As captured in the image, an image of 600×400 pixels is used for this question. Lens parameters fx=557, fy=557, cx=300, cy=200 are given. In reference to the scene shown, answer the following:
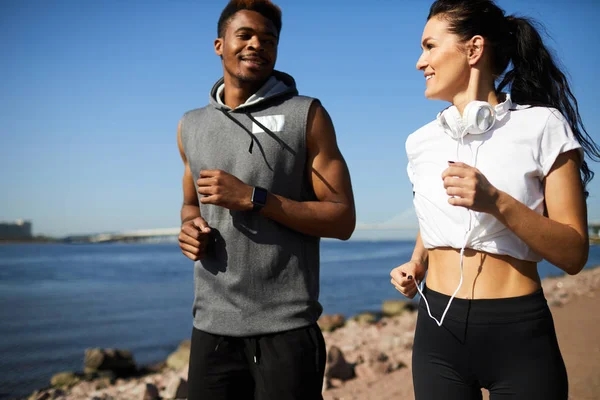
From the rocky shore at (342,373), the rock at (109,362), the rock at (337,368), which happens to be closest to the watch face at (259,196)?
the rocky shore at (342,373)

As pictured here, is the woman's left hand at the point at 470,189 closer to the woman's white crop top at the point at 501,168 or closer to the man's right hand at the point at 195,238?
the woman's white crop top at the point at 501,168

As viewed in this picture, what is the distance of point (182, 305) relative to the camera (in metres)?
19.0

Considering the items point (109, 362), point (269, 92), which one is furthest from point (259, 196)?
point (109, 362)

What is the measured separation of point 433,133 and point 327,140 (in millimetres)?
468

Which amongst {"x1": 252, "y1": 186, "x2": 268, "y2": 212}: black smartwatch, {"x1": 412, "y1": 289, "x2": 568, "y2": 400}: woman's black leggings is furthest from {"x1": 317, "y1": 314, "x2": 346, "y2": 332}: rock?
{"x1": 412, "y1": 289, "x2": 568, "y2": 400}: woman's black leggings

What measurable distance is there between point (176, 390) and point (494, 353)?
4478 mm

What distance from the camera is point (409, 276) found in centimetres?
201

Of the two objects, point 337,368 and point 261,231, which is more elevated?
point 261,231

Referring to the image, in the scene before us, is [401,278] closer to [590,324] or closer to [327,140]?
[327,140]

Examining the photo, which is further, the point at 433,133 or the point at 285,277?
the point at 285,277

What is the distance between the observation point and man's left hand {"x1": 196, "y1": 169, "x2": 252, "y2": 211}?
7.01 ft

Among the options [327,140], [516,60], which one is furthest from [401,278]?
[516,60]

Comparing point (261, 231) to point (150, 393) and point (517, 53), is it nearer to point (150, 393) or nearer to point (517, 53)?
point (517, 53)

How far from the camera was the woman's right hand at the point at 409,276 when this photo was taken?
2012 mm
